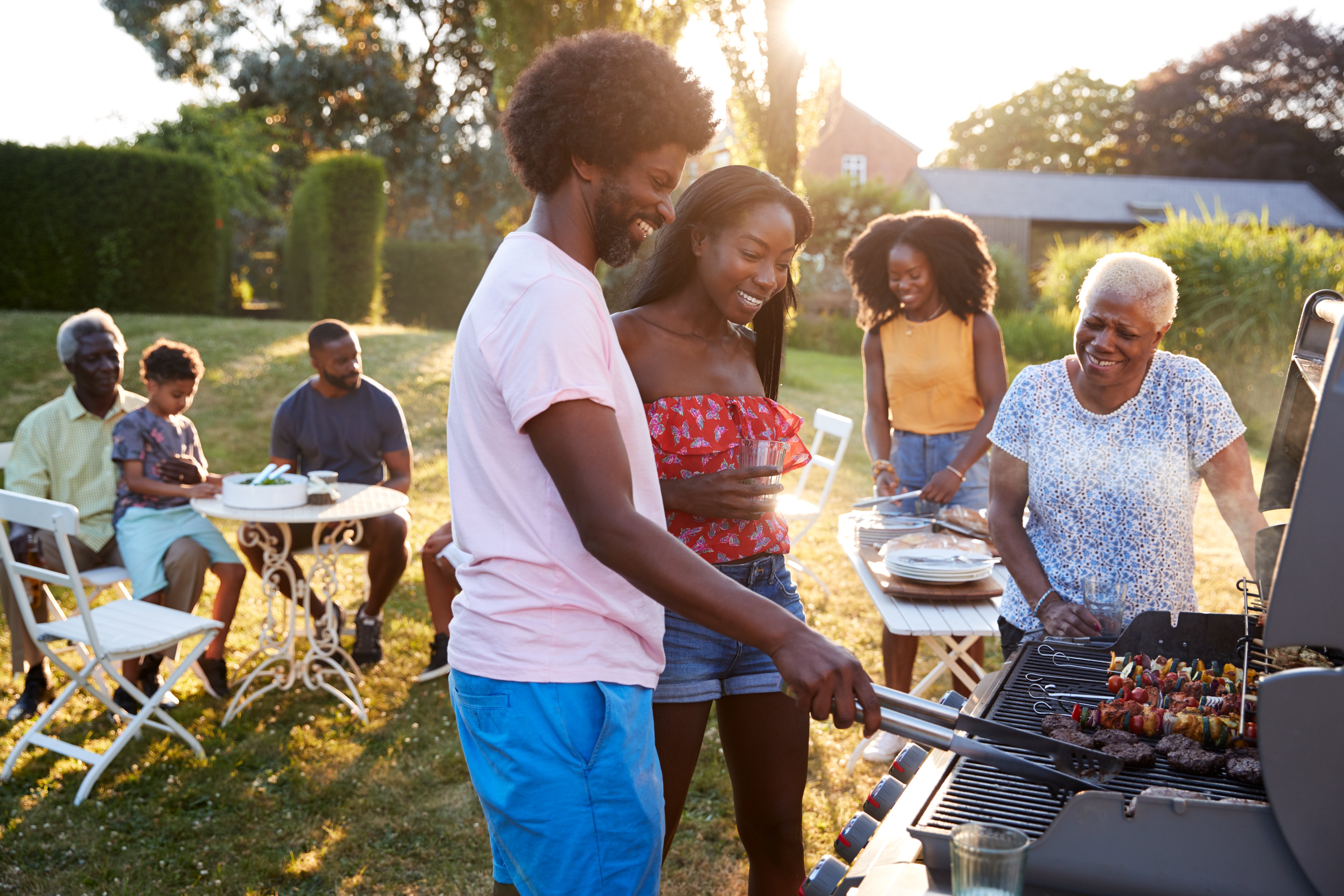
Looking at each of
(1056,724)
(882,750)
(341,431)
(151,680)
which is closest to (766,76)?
(341,431)

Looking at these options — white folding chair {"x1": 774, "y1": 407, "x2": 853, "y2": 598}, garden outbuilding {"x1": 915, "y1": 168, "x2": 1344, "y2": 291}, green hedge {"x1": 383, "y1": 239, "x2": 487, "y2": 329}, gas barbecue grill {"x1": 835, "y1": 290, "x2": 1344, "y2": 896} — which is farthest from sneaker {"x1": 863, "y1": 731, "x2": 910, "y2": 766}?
garden outbuilding {"x1": 915, "y1": 168, "x2": 1344, "y2": 291}

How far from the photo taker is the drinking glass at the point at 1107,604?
2355 mm

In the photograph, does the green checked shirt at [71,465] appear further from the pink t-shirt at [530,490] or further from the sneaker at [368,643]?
the pink t-shirt at [530,490]

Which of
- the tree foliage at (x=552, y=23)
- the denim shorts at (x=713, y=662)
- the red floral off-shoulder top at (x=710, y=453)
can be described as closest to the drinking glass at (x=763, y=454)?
the red floral off-shoulder top at (x=710, y=453)

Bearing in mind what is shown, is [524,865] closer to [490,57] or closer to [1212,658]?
[1212,658]

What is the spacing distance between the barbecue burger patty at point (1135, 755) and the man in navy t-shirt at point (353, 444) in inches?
172

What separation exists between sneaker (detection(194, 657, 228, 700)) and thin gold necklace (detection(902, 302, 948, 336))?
12.3 ft

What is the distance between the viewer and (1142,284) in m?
2.36

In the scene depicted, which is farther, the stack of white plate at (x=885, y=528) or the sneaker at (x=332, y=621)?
the sneaker at (x=332, y=621)

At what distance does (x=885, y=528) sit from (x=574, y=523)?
2.82 m

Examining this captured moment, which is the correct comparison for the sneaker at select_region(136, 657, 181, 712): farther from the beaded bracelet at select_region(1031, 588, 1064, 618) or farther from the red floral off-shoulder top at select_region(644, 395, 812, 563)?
the beaded bracelet at select_region(1031, 588, 1064, 618)

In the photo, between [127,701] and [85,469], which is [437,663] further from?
[85,469]

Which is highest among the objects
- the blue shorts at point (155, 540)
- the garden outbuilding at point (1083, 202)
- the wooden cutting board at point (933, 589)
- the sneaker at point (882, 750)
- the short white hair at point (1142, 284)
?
the garden outbuilding at point (1083, 202)

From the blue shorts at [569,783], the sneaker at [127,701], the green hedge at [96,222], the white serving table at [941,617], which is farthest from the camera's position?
the green hedge at [96,222]
